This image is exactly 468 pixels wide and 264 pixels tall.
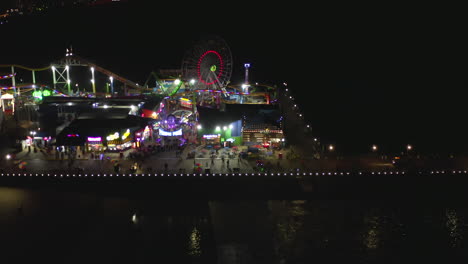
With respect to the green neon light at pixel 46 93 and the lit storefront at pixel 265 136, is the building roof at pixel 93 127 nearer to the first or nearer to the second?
the lit storefront at pixel 265 136

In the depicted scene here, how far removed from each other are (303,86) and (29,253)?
7767cm

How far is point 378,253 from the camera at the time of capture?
20.0m

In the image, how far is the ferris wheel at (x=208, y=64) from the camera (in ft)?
138

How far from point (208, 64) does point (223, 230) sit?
82.9ft

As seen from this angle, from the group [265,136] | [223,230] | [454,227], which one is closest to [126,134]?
[265,136]

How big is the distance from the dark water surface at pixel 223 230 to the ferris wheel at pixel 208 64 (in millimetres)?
20040

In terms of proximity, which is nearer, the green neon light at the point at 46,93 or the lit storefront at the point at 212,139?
the lit storefront at the point at 212,139

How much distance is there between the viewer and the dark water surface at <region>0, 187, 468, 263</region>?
19812mm

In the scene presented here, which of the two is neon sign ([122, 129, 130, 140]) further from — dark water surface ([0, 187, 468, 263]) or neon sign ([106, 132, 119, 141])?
dark water surface ([0, 187, 468, 263])

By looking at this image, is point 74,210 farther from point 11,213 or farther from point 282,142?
point 282,142

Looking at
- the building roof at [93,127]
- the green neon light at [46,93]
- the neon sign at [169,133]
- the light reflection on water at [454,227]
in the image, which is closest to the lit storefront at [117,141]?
the building roof at [93,127]

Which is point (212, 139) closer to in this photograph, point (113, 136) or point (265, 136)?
point (265, 136)

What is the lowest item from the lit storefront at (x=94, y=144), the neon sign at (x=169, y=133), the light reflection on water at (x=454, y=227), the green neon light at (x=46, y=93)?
the light reflection on water at (x=454, y=227)

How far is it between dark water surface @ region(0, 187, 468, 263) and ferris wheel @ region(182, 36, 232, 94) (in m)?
20.0
